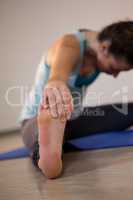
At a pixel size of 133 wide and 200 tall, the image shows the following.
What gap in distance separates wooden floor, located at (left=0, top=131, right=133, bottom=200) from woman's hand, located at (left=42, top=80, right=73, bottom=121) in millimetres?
301

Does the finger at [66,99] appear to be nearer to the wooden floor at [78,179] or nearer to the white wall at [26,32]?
the wooden floor at [78,179]

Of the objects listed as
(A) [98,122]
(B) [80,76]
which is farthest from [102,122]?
(B) [80,76]

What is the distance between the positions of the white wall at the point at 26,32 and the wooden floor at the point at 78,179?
754 millimetres

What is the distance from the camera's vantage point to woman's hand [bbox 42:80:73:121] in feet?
3.79

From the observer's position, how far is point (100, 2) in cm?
254

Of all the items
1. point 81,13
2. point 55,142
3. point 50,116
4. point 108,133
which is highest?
point 81,13

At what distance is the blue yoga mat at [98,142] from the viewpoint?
183cm

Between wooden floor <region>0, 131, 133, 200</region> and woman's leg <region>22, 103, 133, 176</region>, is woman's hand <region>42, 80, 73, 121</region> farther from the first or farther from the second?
woman's leg <region>22, 103, 133, 176</region>

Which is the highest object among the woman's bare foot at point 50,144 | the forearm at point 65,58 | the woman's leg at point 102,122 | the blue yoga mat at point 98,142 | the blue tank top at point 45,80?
the forearm at point 65,58

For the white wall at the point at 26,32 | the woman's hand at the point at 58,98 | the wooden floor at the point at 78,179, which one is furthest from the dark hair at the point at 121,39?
the white wall at the point at 26,32

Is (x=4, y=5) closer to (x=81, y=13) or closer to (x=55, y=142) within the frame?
(x=81, y=13)

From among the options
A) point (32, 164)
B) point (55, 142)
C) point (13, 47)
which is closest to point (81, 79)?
point (55, 142)

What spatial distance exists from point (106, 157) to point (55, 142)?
351 mm

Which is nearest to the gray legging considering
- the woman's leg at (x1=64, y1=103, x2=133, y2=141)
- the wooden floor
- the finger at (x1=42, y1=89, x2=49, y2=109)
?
the woman's leg at (x1=64, y1=103, x2=133, y2=141)
